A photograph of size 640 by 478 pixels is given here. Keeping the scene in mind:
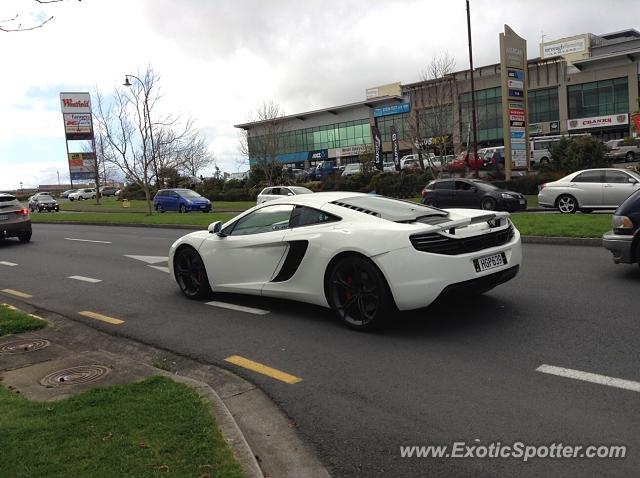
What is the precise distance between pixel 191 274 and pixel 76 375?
2991 millimetres

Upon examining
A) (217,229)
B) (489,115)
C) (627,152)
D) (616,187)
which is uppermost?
(489,115)

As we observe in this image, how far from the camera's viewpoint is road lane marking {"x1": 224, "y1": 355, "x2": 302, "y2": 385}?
4633 mm

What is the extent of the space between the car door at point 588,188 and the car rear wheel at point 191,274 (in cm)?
1394

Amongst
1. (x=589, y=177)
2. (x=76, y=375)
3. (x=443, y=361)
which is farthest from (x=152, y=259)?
(x=589, y=177)

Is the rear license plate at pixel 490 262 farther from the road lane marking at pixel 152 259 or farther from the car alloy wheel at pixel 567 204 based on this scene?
the car alloy wheel at pixel 567 204

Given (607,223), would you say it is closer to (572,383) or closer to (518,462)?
(572,383)

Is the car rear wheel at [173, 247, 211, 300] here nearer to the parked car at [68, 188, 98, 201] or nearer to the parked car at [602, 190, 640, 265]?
the parked car at [602, 190, 640, 265]

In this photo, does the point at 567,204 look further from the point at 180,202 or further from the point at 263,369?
the point at 180,202

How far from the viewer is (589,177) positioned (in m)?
17.4

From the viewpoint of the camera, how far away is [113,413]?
3770 mm

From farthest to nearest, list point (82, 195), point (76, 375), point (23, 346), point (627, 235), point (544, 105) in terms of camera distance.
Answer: point (82, 195) → point (544, 105) → point (627, 235) → point (23, 346) → point (76, 375)

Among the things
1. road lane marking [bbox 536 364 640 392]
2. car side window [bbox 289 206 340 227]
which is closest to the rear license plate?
road lane marking [bbox 536 364 640 392]

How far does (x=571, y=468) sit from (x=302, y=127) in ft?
297

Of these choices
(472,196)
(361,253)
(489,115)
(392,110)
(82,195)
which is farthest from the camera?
(392,110)
